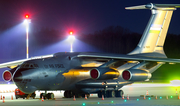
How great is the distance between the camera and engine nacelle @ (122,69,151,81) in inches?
760

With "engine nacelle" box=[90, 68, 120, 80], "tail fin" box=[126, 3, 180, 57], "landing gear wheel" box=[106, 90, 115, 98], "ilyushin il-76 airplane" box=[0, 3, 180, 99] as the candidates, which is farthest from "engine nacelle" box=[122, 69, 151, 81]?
"tail fin" box=[126, 3, 180, 57]

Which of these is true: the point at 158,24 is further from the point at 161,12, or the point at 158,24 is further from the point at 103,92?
the point at 103,92

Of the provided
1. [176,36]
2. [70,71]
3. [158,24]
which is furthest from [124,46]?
[70,71]

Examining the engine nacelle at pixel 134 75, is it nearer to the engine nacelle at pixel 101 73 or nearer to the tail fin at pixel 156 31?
the engine nacelle at pixel 101 73

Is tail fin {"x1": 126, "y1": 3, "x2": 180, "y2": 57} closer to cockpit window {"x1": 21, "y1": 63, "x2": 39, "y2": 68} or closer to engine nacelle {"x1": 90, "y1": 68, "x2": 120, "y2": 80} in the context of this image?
engine nacelle {"x1": 90, "y1": 68, "x2": 120, "y2": 80}

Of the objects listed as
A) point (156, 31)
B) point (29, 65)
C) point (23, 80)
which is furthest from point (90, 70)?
point (156, 31)

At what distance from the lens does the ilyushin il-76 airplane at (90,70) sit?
18.0m

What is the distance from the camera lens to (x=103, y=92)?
68.0 ft

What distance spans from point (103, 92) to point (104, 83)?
60 centimetres

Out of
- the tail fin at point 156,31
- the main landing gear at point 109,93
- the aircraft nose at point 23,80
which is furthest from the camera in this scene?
the tail fin at point 156,31

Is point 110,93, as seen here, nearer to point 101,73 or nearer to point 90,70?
point 101,73

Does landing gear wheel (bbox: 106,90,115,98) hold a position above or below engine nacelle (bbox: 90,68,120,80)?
below

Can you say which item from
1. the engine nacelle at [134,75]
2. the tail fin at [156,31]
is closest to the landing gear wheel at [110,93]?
the engine nacelle at [134,75]

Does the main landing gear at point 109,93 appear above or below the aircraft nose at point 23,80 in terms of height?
below
